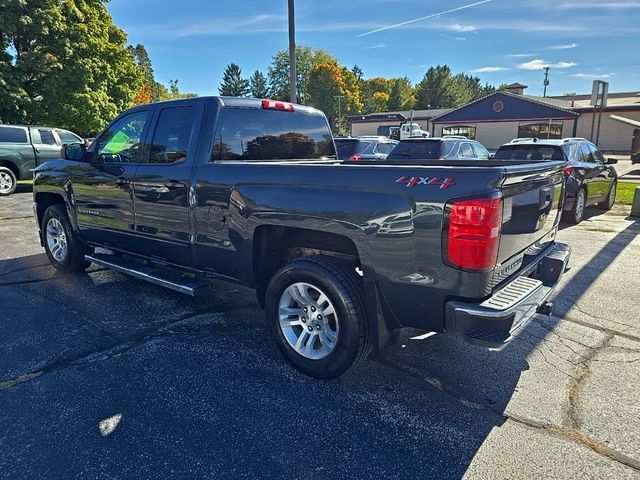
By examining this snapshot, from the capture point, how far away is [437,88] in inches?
Result: 3211

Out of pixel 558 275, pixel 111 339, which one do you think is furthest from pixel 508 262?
pixel 111 339

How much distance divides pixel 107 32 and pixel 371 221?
86.8 feet

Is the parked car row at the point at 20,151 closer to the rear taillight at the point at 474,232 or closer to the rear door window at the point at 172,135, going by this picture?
the rear door window at the point at 172,135

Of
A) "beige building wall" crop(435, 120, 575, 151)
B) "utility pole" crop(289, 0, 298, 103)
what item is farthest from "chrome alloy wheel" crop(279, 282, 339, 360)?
"beige building wall" crop(435, 120, 575, 151)

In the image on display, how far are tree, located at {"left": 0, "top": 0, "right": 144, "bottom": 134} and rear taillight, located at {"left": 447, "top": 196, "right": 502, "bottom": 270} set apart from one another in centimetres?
2198

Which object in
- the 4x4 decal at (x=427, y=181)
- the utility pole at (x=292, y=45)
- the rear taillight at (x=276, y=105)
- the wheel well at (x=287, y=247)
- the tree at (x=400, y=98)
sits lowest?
the wheel well at (x=287, y=247)

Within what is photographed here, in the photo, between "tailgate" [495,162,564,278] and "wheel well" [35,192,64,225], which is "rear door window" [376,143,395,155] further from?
"tailgate" [495,162,564,278]

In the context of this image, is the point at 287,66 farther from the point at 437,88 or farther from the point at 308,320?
the point at 308,320

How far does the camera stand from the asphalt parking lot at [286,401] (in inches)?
94.8

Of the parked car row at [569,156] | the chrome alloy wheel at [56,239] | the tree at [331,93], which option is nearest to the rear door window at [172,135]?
the chrome alloy wheel at [56,239]

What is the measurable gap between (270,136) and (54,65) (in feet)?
66.9

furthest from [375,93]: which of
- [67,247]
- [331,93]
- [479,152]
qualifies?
[67,247]

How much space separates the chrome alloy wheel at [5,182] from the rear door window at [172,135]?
11.8m

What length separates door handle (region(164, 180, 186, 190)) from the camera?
385 cm
